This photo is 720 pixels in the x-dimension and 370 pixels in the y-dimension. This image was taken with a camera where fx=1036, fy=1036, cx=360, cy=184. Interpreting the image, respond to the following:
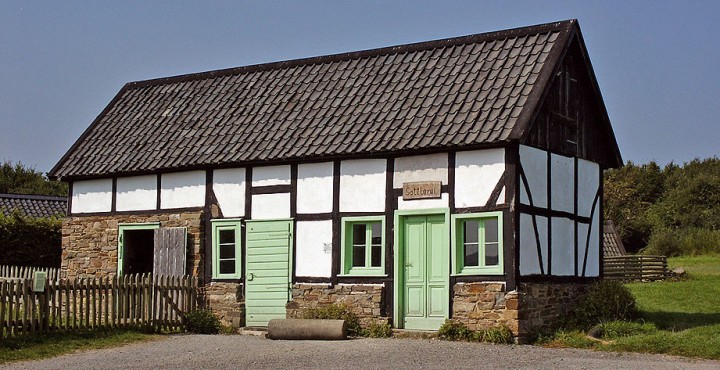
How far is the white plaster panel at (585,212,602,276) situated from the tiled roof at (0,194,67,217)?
23810 mm

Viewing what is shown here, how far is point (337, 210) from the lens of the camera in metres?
20.6

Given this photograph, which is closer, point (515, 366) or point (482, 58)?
point (515, 366)

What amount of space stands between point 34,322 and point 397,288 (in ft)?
21.6

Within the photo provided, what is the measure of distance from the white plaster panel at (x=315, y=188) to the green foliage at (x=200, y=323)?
3.00 metres

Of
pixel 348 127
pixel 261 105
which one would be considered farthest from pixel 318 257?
pixel 261 105

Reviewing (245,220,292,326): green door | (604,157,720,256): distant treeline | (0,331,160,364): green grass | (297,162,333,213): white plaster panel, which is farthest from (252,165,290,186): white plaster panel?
(604,157,720,256): distant treeline

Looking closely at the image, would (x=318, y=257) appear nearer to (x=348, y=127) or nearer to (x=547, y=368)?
(x=348, y=127)

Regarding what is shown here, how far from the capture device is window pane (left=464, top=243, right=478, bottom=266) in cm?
1900

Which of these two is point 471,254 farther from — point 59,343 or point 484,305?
Answer: point 59,343

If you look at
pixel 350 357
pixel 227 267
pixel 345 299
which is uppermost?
pixel 227 267

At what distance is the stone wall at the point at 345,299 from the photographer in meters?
19.7

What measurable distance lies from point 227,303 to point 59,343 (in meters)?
4.76

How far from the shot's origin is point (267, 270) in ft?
70.5

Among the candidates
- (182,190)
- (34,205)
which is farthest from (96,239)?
(34,205)
